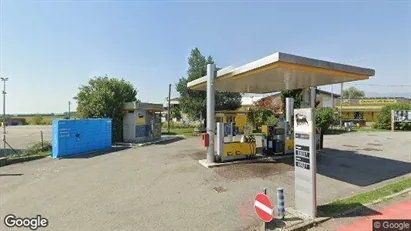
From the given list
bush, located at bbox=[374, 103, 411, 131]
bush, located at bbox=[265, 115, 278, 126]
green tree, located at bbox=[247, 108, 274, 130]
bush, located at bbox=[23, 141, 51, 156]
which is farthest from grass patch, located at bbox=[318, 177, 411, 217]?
bush, located at bbox=[374, 103, 411, 131]

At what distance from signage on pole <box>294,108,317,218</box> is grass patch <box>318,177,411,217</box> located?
446 millimetres

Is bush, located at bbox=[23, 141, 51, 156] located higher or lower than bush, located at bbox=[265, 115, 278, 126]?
lower

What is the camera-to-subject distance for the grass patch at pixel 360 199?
6203 mm

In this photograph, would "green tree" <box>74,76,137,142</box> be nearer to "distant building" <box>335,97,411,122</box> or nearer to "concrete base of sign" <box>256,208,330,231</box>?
"concrete base of sign" <box>256,208,330,231</box>

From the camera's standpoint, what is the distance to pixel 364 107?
43.9m

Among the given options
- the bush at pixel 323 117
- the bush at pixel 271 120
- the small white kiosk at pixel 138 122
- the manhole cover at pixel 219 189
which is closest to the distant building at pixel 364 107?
the bush at pixel 323 117

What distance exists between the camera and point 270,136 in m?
12.7

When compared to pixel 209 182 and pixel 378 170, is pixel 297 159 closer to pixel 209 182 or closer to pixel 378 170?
pixel 209 182

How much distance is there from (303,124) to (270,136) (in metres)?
6.77

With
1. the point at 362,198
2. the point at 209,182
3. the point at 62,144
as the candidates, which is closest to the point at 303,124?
the point at 362,198

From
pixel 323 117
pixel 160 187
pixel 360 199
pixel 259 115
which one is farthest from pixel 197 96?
pixel 360 199

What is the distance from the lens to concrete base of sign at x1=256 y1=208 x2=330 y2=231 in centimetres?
538

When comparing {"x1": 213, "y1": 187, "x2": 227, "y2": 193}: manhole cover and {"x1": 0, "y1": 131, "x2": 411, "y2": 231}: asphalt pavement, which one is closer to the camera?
{"x1": 0, "y1": 131, "x2": 411, "y2": 231}: asphalt pavement

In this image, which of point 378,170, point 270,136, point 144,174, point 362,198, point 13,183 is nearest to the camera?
point 362,198
